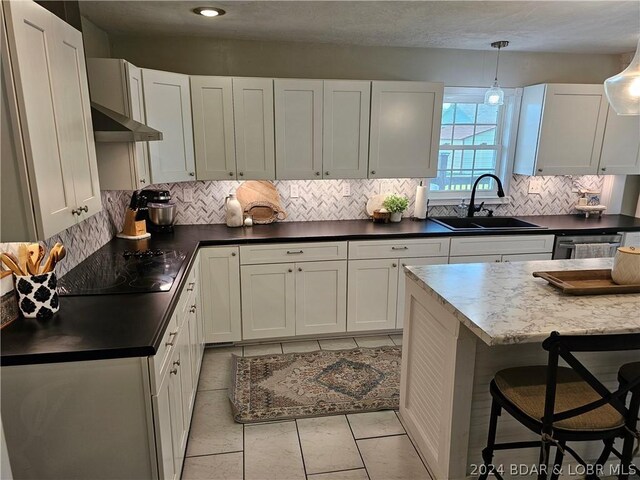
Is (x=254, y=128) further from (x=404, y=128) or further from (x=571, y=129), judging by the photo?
(x=571, y=129)

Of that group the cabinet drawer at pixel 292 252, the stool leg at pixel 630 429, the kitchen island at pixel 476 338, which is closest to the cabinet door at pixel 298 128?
the cabinet drawer at pixel 292 252

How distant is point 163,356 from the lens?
169cm

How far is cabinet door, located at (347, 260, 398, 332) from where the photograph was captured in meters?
3.44

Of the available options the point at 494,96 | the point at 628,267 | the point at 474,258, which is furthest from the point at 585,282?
the point at 494,96

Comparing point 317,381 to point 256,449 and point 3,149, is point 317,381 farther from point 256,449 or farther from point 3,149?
point 3,149

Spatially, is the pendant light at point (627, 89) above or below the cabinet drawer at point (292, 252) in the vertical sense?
above

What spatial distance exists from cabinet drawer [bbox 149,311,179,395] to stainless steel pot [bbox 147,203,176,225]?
154 cm

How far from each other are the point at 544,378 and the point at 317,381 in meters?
1.59

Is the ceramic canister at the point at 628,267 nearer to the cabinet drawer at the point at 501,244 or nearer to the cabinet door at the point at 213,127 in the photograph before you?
the cabinet drawer at the point at 501,244

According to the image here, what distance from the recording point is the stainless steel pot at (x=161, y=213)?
333 centimetres

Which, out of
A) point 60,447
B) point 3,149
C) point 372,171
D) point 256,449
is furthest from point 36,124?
point 372,171

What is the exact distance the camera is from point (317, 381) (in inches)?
116

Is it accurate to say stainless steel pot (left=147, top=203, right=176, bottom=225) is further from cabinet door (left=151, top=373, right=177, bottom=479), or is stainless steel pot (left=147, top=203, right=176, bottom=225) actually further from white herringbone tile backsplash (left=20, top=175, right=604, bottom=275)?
cabinet door (left=151, top=373, right=177, bottom=479)

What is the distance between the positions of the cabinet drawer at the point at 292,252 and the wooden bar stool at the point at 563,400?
1753mm
